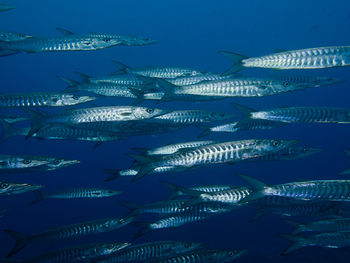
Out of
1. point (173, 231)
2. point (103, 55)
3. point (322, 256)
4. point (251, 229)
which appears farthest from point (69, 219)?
point (103, 55)

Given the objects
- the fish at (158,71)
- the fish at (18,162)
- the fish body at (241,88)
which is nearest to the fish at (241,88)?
the fish body at (241,88)

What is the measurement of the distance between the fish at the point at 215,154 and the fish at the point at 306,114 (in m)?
0.72

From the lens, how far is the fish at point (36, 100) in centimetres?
582

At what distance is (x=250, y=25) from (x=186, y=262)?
68.7 meters

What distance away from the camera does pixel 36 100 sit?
19.4 feet

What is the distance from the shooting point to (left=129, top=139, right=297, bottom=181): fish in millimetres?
4422

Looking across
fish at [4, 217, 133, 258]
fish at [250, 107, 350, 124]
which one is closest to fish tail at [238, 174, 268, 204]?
fish at [250, 107, 350, 124]

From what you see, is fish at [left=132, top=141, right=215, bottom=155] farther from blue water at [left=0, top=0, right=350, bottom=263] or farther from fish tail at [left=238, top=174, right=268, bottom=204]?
blue water at [left=0, top=0, right=350, bottom=263]

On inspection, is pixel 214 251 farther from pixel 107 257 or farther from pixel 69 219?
pixel 69 219

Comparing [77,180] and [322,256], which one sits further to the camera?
[77,180]

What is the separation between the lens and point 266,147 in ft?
15.0

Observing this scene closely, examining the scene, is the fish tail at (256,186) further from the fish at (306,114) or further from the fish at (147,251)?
the fish at (147,251)

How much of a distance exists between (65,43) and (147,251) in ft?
15.8

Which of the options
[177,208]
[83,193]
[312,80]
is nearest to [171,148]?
[177,208]
